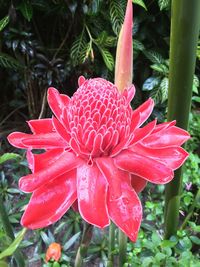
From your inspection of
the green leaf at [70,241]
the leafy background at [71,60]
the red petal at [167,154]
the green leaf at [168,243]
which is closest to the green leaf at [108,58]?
the leafy background at [71,60]

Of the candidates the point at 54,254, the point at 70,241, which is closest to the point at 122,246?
the point at 54,254

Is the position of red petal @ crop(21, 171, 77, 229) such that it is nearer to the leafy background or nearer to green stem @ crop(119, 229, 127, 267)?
green stem @ crop(119, 229, 127, 267)

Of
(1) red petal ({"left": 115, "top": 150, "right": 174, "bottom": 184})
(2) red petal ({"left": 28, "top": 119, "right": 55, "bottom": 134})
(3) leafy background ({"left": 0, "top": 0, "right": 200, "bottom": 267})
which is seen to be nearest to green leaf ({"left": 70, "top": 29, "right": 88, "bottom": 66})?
(3) leafy background ({"left": 0, "top": 0, "right": 200, "bottom": 267})

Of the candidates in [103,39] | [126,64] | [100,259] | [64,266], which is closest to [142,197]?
[100,259]

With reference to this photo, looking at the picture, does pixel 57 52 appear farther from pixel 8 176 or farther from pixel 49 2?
pixel 8 176

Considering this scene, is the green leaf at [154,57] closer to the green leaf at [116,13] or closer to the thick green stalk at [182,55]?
the green leaf at [116,13]

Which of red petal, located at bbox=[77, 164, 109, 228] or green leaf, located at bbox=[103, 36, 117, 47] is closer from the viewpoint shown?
red petal, located at bbox=[77, 164, 109, 228]
